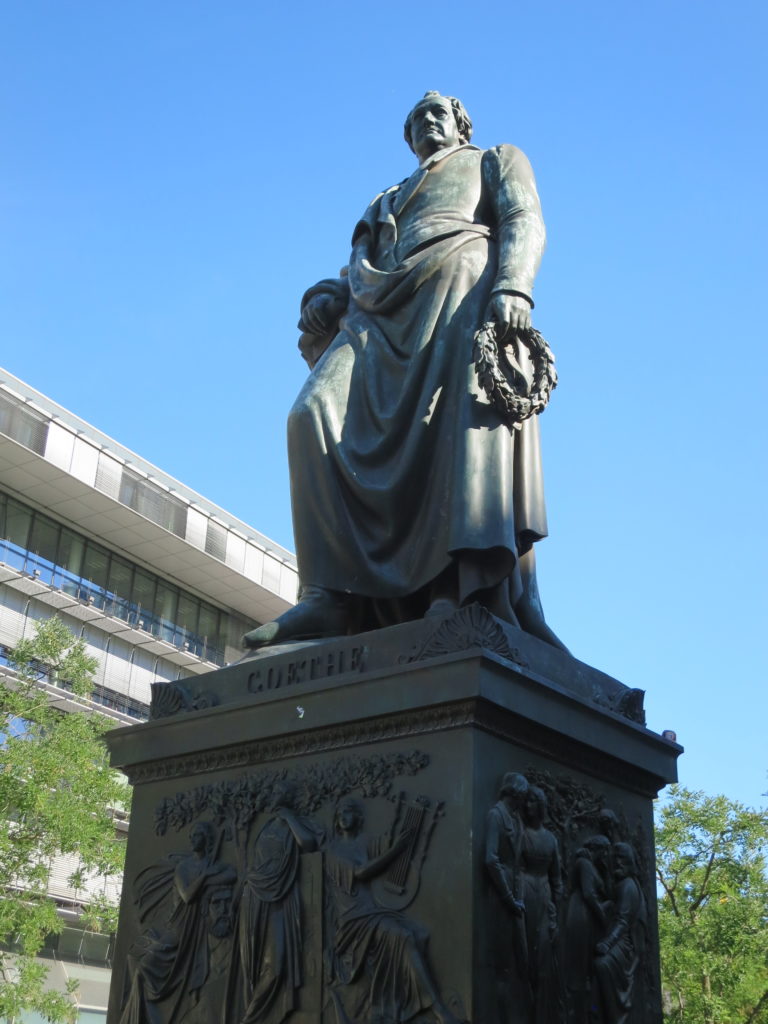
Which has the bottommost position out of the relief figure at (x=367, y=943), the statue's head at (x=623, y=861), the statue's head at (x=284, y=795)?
the relief figure at (x=367, y=943)

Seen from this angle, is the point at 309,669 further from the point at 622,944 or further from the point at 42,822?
the point at 42,822

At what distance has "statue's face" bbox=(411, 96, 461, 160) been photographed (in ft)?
28.0

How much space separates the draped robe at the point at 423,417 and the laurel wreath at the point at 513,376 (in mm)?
93

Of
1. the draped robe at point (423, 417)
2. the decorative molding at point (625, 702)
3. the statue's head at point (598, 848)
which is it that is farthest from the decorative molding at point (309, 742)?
the decorative molding at point (625, 702)

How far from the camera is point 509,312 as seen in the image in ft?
23.5

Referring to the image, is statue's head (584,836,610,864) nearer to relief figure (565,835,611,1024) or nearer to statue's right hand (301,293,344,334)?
relief figure (565,835,611,1024)

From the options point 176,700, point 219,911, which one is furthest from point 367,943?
point 176,700

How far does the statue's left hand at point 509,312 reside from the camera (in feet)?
23.4

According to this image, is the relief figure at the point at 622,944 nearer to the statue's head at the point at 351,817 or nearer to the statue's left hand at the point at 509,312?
the statue's head at the point at 351,817

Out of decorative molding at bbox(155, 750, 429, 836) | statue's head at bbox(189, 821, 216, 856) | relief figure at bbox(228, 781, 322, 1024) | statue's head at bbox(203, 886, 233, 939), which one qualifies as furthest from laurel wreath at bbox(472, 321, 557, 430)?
statue's head at bbox(203, 886, 233, 939)

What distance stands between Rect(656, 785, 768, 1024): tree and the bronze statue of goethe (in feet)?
67.7

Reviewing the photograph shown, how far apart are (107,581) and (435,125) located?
44.6 m

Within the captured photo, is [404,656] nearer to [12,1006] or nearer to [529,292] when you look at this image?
[529,292]

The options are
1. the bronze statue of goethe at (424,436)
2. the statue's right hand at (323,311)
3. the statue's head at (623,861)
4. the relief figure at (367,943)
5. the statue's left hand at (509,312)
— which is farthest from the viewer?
the statue's right hand at (323,311)
